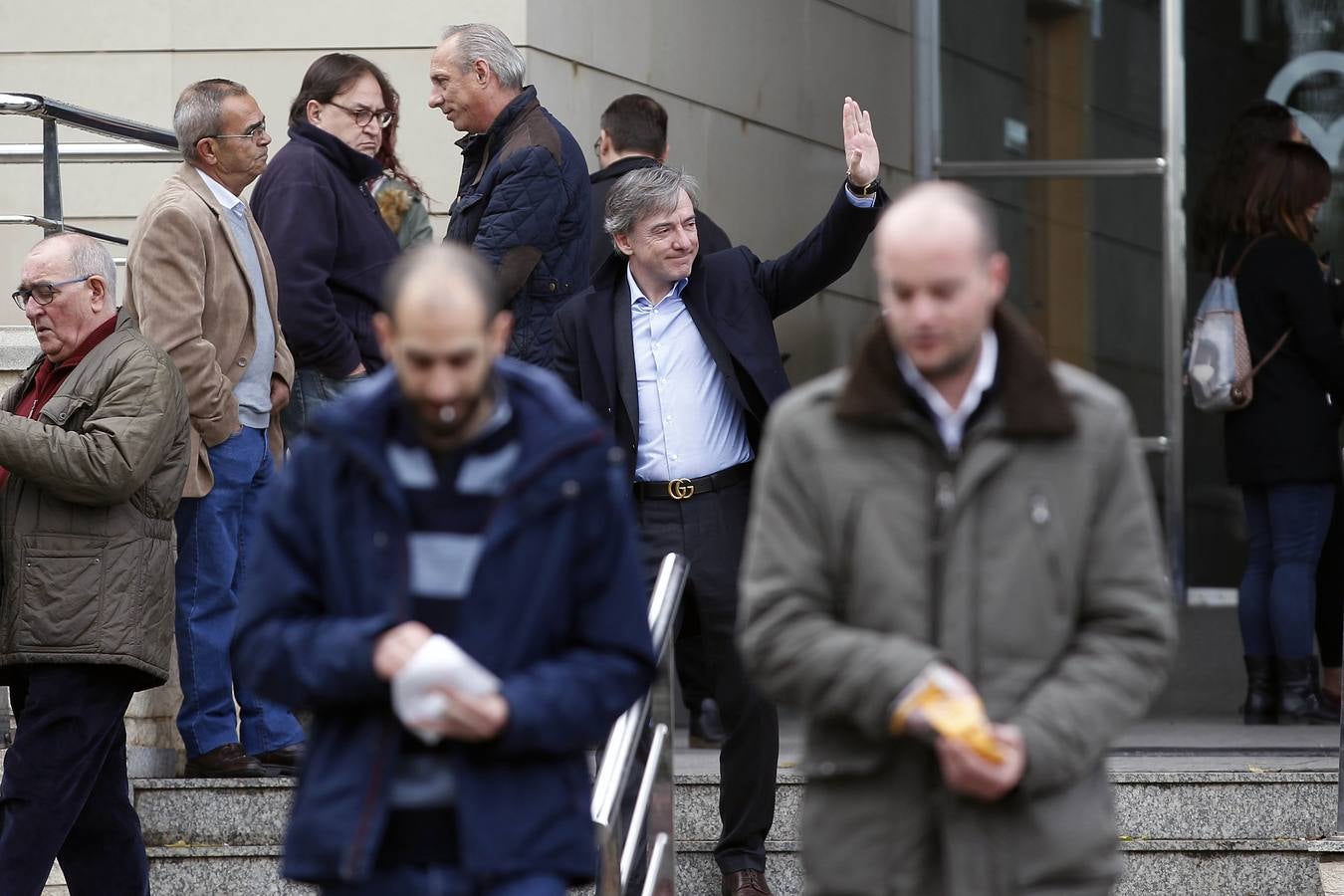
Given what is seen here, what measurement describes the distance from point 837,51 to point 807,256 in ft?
16.5

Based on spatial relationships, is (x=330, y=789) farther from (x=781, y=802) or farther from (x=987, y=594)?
(x=781, y=802)

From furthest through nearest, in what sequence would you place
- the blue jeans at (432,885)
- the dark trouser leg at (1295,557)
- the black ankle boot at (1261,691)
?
the black ankle boot at (1261,691), the dark trouser leg at (1295,557), the blue jeans at (432,885)

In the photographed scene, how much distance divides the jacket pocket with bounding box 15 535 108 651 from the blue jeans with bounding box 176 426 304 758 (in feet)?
2.83

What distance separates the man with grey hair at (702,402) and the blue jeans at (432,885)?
8.14 feet

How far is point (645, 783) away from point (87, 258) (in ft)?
6.45

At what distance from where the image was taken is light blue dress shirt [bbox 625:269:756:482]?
567cm

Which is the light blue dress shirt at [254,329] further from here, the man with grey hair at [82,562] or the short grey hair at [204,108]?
the man with grey hair at [82,562]

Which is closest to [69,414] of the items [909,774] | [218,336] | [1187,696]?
[218,336]

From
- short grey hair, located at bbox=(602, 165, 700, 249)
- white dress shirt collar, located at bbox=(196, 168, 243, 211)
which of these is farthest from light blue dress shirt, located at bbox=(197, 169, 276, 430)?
short grey hair, located at bbox=(602, 165, 700, 249)

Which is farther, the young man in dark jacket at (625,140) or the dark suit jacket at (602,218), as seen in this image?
the young man in dark jacket at (625,140)

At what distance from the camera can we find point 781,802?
6.17 metres

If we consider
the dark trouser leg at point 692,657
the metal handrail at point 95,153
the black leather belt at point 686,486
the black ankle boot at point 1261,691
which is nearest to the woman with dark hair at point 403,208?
the metal handrail at point 95,153

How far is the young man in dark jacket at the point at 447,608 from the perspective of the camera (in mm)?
3096

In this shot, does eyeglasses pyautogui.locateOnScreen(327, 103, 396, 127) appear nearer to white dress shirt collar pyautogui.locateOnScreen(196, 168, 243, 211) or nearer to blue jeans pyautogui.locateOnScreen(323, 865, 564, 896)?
white dress shirt collar pyautogui.locateOnScreen(196, 168, 243, 211)
